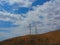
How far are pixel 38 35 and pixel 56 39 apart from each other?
1.65 m

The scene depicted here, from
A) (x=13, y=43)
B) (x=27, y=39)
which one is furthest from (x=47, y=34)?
(x=13, y=43)

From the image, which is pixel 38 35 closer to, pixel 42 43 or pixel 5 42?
pixel 42 43

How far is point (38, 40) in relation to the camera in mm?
19672

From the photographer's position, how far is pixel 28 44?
19.2m

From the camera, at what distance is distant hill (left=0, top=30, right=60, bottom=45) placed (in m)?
19.0

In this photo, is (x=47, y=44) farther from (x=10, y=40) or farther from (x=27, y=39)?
(x=10, y=40)

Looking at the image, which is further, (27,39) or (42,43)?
(27,39)

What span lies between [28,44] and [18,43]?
115 centimetres

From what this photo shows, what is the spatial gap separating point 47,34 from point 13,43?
3236mm

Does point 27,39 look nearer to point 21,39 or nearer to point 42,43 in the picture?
point 21,39

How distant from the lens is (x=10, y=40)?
20.3 metres

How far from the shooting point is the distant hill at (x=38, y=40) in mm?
19000

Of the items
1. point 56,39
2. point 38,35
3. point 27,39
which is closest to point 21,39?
point 27,39

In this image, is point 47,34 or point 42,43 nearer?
point 42,43
